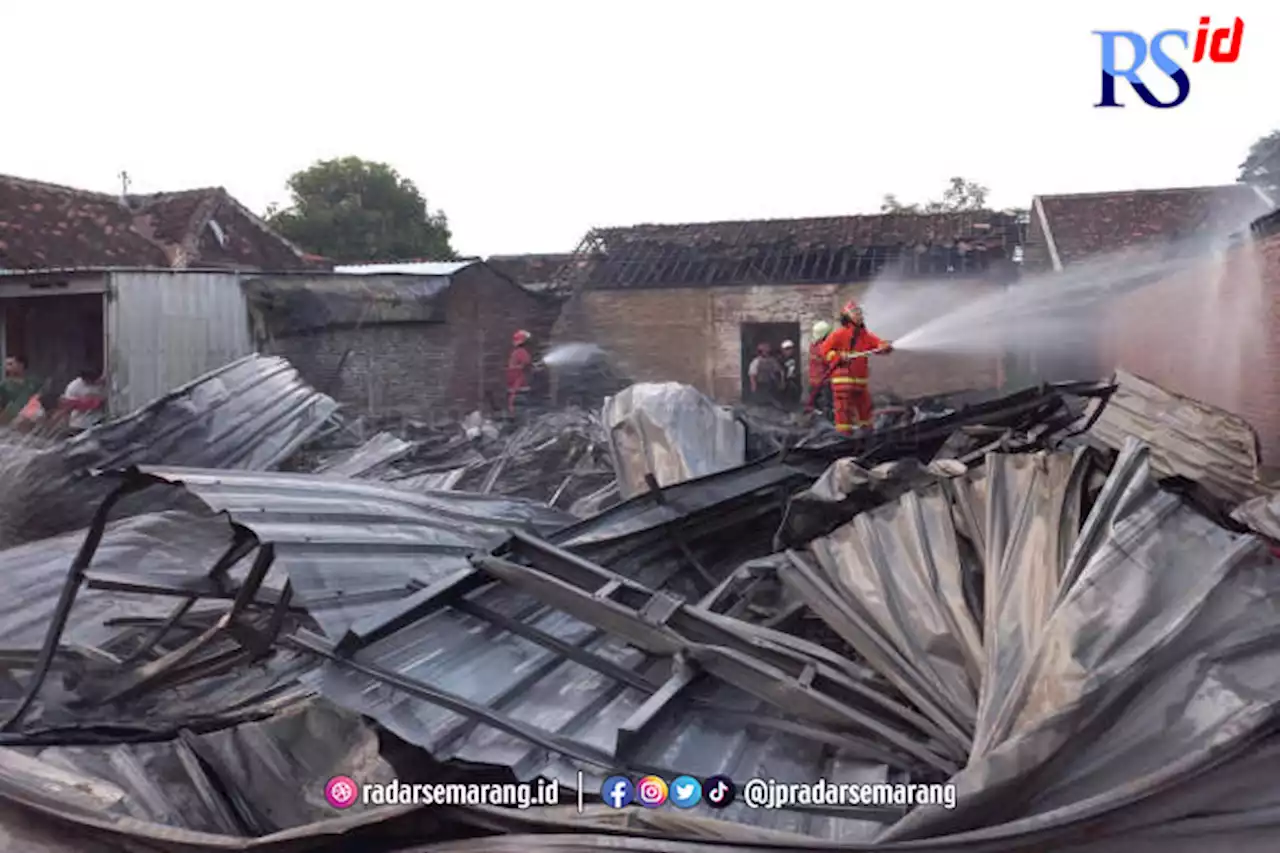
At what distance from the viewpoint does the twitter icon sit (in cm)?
260

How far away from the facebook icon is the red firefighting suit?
5.57 meters

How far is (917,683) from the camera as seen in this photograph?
293cm

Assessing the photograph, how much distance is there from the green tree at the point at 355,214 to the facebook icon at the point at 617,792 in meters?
25.6

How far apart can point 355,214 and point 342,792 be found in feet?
84.4

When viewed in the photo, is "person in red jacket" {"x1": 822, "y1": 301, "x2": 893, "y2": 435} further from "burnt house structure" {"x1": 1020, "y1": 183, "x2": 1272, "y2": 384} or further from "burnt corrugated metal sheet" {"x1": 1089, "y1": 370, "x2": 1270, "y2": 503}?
"burnt house structure" {"x1": 1020, "y1": 183, "x2": 1272, "y2": 384}

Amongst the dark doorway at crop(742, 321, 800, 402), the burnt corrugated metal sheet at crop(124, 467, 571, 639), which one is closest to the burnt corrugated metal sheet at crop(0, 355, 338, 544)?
the burnt corrugated metal sheet at crop(124, 467, 571, 639)

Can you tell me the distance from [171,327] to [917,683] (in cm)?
1062

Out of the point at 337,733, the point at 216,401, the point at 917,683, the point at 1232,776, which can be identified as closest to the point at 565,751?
the point at 337,733

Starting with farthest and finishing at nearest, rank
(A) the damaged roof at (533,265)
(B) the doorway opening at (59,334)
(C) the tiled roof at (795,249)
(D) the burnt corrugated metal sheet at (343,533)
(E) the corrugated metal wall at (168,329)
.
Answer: (A) the damaged roof at (533,265)
(C) the tiled roof at (795,249)
(B) the doorway opening at (59,334)
(E) the corrugated metal wall at (168,329)
(D) the burnt corrugated metal sheet at (343,533)

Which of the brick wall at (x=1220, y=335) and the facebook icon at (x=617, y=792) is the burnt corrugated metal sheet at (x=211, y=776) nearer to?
the facebook icon at (x=617, y=792)

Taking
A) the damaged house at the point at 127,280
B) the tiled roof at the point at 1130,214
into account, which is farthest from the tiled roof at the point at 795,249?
the damaged house at the point at 127,280

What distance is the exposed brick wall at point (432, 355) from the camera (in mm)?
13406

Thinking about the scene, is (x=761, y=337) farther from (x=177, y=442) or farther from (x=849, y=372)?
(x=177, y=442)

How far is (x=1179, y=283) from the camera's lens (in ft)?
32.7
